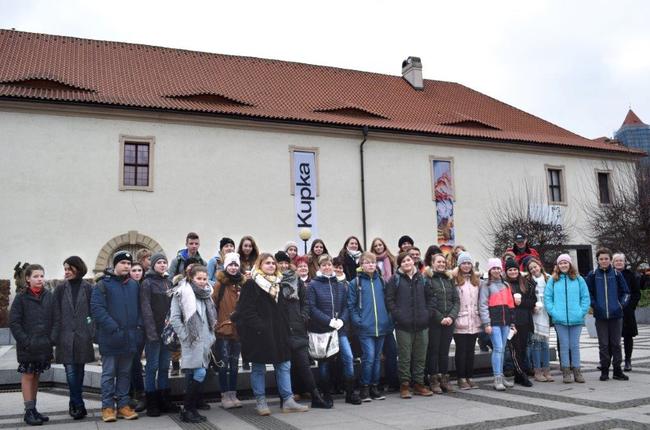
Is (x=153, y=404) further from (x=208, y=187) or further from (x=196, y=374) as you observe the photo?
(x=208, y=187)

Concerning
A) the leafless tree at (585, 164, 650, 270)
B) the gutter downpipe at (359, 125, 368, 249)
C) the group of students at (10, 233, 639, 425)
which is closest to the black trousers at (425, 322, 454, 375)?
the group of students at (10, 233, 639, 425)

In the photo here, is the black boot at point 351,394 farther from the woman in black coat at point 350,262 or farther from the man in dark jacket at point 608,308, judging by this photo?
the man in dark jacket at point 608,308

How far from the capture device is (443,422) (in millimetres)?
5910

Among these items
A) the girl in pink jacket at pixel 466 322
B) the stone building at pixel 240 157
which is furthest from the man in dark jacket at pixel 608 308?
the stone building at pixel 240 157

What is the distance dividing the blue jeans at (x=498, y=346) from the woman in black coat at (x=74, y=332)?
5.21 meters

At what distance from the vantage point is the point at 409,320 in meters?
7.49

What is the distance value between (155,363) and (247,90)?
65.9 feet

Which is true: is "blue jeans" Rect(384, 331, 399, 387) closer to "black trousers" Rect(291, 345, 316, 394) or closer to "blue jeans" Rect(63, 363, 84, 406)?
"black trousers" Rect(291, 345, 316, 394)

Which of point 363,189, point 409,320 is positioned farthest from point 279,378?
point 363,189

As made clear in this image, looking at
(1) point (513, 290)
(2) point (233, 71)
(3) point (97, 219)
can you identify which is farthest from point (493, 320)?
(2) point (233, 71)

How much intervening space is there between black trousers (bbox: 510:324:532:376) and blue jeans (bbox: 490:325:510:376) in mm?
342

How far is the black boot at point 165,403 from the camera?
22.0ft

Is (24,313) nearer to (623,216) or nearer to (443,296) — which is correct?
(443,296)

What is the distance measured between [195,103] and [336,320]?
1741 centimetres
